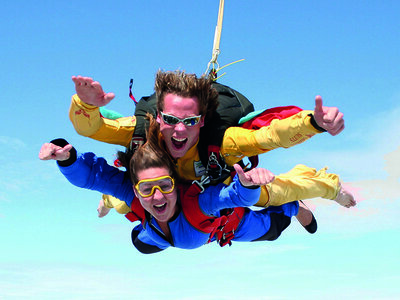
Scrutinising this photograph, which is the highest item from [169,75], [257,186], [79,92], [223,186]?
[169,75]

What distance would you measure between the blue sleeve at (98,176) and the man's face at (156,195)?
0.90ft

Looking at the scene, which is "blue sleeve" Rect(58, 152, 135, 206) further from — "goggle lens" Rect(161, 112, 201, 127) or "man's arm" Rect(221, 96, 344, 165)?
"man's arm" Rect(221, 96, 344, 165)

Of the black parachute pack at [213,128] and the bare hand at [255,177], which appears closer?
the bare hand at [255,177]

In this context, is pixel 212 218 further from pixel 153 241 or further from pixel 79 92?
pixel 79 92

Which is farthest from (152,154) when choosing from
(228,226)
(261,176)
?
(228,226)

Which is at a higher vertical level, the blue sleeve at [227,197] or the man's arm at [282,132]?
the man's arm at [282,132]

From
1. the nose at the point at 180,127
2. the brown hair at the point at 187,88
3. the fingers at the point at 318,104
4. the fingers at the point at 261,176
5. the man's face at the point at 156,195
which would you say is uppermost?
the brown hair at the point at 187,88

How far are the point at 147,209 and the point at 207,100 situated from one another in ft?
4.16

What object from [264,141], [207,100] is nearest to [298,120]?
[264,141]

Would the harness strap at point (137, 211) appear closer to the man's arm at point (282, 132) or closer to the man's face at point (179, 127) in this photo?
the man's face at point (179, 127)

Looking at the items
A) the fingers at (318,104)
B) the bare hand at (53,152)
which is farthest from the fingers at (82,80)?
the fingers at (318,104)

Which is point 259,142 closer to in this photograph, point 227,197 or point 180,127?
point 227,197

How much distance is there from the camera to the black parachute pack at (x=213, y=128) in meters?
5.38

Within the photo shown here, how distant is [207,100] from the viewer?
5.51m
